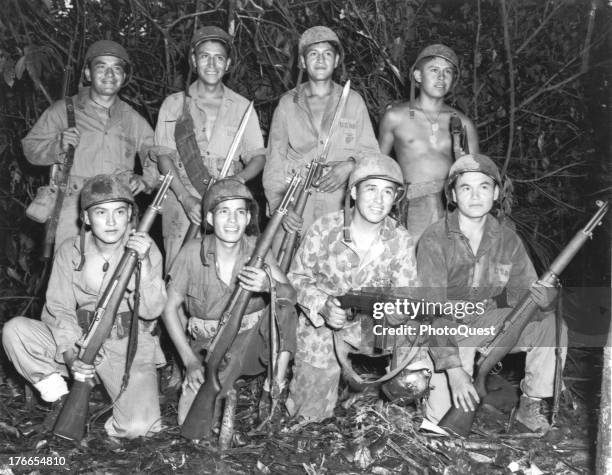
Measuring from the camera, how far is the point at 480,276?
15.7 feet

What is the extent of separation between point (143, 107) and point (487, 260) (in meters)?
4.08

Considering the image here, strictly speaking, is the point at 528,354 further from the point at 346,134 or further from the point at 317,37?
the point at 317,37

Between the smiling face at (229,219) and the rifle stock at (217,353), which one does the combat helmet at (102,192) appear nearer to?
the smiling face at (229,219)

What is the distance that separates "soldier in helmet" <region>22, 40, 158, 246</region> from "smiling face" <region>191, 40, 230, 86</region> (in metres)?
0.55

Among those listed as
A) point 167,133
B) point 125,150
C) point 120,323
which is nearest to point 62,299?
point 120,323

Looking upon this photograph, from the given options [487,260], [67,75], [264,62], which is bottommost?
[487,260]

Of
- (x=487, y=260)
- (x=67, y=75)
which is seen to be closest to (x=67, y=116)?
(x=67, y=75)

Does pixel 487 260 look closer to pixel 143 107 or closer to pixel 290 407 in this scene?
pixel 290 407

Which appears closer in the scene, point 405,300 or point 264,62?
point 405,300

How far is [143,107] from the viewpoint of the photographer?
7.37 meters

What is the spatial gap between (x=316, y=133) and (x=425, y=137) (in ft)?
2.73

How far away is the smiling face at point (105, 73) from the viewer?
546 cm

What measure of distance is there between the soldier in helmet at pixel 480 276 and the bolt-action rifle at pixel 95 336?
1.81 meters

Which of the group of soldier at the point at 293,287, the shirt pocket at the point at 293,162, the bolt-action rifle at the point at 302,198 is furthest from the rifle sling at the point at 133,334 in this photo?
the shirt pocket at the point at 293,162
